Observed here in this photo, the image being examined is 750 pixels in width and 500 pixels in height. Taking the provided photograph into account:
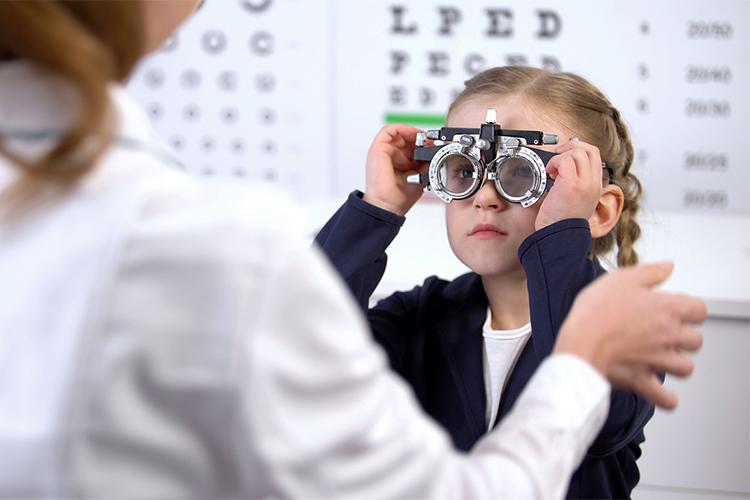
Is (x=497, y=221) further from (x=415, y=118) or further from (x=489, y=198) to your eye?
(x=415, y=118)

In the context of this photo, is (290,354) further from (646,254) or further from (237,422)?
(646,254)

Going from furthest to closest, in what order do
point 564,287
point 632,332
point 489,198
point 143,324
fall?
point 489,198 → point 564,287 → point 632,332 → point 143,324

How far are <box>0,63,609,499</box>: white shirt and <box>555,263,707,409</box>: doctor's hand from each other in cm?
24

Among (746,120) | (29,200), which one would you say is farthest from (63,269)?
(746,120)

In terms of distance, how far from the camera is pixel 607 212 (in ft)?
4.20

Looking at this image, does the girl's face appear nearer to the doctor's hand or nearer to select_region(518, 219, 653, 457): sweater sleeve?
select_region(518, 219, 653, 457): sweater sleeve

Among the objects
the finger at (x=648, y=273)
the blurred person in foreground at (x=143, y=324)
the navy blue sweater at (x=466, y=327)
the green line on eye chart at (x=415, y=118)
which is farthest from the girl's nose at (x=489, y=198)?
the green line on eye chart at (x=415, y=118)

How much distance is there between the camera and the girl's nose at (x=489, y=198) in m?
1.23

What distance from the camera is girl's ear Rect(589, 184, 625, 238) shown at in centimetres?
127

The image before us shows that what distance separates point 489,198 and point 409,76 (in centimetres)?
96

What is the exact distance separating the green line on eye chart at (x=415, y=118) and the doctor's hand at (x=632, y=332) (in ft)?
4.39

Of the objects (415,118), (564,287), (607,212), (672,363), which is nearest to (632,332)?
(672,363)

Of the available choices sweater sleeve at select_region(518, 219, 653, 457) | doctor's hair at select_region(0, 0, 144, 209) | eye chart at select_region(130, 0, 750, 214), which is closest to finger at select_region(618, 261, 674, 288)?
sweater sleeve at select_region(518, 219, 653, 457)

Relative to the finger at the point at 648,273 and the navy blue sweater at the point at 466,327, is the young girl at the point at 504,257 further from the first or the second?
the finger at the point at 648,273
